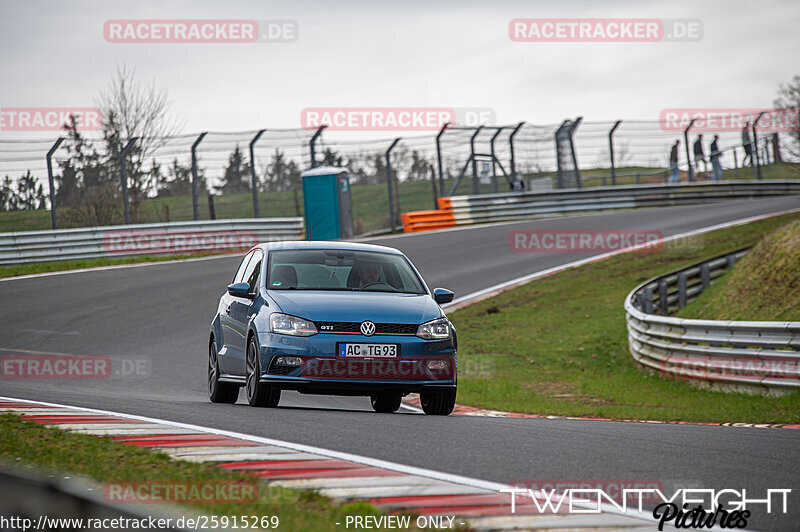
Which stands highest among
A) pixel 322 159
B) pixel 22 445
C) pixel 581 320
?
pixel 322 159

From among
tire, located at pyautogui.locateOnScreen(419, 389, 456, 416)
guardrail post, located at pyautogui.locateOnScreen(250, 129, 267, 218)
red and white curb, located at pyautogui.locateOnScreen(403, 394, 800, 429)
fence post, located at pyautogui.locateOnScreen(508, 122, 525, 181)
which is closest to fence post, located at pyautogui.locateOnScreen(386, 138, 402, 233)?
fence post, located at pyautogui.locateOnScreen(508, 122, 525, 181)

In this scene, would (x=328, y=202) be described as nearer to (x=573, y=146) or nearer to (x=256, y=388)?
(x=573, y=146)

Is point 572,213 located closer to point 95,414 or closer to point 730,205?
point 730,205

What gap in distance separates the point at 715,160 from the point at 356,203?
15548 millimetres

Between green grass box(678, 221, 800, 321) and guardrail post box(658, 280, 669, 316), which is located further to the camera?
guardrail post box(658, 280, 669, 316)

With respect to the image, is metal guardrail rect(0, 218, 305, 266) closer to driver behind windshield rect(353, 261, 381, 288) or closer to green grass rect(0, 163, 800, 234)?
green grass rect(0, 163, 800, 234)

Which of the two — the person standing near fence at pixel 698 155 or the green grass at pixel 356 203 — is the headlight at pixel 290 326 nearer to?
the green grass at pixel 356 203

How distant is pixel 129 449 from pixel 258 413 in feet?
7.44

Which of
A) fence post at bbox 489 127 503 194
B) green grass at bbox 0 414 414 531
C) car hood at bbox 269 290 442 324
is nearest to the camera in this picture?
green grass at bbox 0 414 414 531

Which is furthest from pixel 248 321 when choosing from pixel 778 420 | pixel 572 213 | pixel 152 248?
pixel 572 213

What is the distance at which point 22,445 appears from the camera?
18.9ft

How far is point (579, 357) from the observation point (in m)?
15.2

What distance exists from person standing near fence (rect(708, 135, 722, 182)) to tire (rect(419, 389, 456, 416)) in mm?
30395

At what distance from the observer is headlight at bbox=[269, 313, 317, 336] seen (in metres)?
8.25
